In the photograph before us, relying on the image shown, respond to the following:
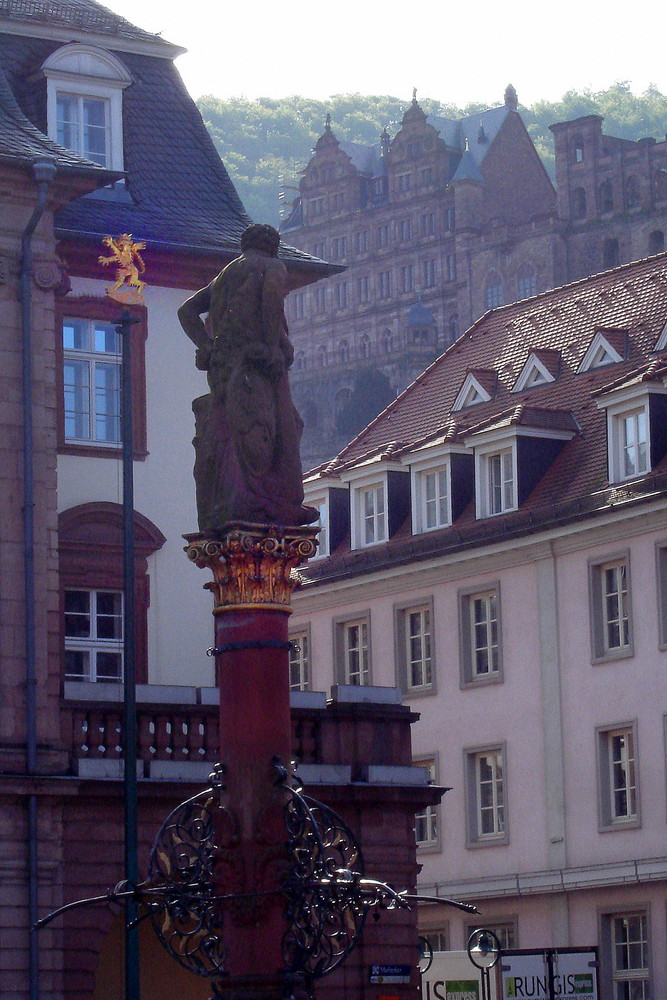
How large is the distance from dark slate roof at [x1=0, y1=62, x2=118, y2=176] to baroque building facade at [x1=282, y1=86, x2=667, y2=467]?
365 ft

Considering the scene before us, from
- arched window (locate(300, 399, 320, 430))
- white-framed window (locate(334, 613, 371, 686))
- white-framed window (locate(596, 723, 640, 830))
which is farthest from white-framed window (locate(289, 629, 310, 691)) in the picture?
arched window (locate(300, 399, 320, 430))

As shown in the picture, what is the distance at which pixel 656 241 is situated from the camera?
139625 mm

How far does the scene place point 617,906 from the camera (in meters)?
43.5

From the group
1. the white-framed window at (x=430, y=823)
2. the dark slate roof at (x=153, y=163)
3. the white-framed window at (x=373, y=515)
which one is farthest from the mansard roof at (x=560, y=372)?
the dark slate roof at (x=153, y=163)

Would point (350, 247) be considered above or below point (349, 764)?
above

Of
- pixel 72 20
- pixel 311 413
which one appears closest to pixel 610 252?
pixel 311 413

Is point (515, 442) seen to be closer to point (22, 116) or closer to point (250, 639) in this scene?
point (22, 116)

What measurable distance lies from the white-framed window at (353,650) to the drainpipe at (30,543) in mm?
21554

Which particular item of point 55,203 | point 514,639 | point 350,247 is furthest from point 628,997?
point 350,247

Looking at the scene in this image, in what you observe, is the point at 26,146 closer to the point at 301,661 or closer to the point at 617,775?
the point at 617,775

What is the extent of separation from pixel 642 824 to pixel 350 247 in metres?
119

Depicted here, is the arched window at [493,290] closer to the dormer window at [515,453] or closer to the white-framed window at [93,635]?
the dormer window at [515,453]

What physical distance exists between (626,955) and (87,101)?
18.7m

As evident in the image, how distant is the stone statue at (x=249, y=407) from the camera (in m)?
16.4
